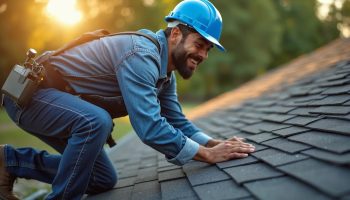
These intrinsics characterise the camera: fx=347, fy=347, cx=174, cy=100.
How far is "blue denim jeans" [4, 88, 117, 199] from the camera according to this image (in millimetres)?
2314

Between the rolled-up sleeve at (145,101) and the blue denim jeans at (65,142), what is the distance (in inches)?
11.2

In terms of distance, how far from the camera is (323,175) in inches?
61.1

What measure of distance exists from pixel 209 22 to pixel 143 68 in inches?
27.2

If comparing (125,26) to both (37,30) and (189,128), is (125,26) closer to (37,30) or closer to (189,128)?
(37,30)

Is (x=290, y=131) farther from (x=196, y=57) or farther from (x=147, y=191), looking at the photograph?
(x=147, y=191)

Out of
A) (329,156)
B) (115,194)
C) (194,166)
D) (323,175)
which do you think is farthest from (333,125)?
(115,194)

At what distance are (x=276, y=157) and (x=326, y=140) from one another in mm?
299

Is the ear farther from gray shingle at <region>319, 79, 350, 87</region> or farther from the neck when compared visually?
gray shingle at <region>319, 79, 350, 87</region>

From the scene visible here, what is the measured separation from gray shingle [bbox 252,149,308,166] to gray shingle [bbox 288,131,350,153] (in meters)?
0.14

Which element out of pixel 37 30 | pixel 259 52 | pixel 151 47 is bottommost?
pixel 37 30

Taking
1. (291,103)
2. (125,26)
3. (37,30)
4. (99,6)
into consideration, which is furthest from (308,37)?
(291,103)

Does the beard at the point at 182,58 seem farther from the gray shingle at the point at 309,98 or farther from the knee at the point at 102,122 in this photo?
the gray shingle at the point at 309,98

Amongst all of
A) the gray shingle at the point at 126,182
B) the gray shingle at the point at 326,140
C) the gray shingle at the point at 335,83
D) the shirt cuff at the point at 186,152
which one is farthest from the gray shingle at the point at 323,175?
the gray shingle at the point at 335,83

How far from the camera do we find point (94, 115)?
2334 mm
